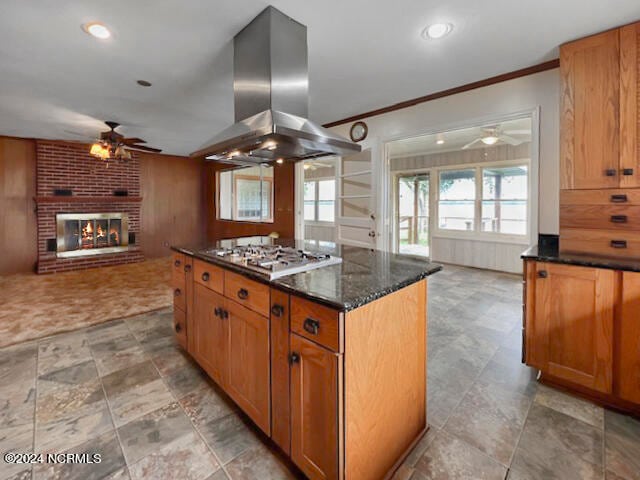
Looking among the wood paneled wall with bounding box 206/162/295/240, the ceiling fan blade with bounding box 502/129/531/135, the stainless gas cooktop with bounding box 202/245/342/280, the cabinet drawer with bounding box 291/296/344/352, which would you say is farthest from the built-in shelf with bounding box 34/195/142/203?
the ceiling fan blade with bounding box 502/129/531/135

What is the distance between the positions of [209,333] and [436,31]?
2.53 metres

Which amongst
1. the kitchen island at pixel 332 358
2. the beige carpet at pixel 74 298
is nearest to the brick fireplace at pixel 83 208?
the beige carpet at pixel 74 298

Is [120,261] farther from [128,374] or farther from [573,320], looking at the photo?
[573,320]

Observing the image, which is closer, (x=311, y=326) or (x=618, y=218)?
(x=311, y=326)

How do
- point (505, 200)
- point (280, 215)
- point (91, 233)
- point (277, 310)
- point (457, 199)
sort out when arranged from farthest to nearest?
point (457, 199), point (91, 233), point (505, 200), point (280, 215), point (277, 310)

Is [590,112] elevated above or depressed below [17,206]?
above

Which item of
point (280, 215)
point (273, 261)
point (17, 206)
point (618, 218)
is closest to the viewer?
point (273, 261)

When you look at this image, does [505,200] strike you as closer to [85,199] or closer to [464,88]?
[464,88]

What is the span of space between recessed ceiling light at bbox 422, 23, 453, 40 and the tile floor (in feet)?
7.92

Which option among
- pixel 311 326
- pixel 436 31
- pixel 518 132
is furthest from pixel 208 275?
pixel 518 132

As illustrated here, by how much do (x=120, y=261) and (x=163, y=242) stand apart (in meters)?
1.00

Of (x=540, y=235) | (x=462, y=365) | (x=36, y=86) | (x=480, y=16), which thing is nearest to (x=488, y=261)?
(x=540, y=235)

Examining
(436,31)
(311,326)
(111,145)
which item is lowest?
(311,326)

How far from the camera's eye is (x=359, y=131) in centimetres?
382
